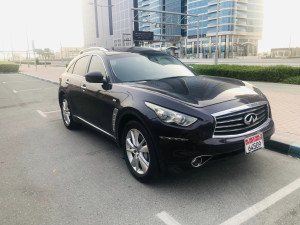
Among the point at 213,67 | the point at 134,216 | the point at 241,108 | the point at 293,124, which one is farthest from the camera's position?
the point at 213,67

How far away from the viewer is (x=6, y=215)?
110 inches

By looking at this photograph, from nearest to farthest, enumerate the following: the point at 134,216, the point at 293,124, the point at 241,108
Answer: the point at 134,216, the point at 241,108, the point at 293,124

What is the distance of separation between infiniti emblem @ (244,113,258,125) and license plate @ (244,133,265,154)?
0.18 m

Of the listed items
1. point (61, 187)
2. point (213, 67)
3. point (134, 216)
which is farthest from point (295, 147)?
point (213, 67)

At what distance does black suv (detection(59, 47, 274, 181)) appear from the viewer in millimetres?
2809

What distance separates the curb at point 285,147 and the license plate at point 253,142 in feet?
4.27

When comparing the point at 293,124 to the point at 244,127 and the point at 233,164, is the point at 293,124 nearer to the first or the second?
the point at 233,164

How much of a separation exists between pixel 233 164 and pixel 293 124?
7.46 ft

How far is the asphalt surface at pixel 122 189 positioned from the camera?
271cm

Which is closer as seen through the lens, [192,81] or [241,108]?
[241,108]

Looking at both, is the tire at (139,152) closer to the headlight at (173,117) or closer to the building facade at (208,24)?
the headlight at (173,117)

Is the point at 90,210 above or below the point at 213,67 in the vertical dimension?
below

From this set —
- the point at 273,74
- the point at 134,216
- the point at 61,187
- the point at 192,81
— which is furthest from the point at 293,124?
the point at 273,74

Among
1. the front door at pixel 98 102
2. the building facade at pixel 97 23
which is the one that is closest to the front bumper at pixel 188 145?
the front door at pixel 98 102
